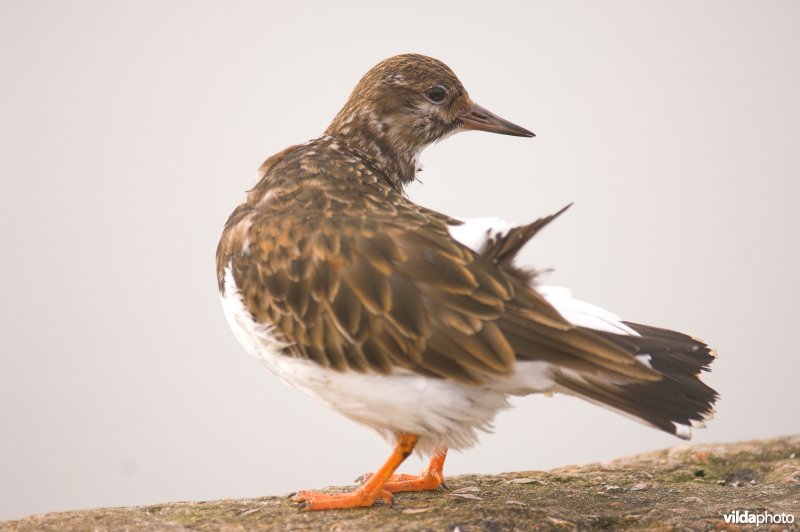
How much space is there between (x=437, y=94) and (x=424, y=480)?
2800 mm

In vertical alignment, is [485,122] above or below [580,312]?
above

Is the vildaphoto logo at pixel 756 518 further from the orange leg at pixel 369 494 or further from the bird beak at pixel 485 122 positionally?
the bird beak at pixel 485 122

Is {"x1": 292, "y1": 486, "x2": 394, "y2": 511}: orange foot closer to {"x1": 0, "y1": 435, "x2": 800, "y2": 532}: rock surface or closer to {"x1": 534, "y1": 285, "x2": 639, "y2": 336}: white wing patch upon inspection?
{"x1": 0, "y1": 435, "x2": 800, "y2": 532}: rock surface

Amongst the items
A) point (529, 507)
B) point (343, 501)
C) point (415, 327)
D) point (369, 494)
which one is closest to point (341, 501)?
point (343, 501)

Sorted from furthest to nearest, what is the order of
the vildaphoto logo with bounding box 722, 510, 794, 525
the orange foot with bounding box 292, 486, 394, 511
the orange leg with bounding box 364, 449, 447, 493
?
the orange leg with bounding box 364, 449, 447, 493 < the orange foot with bounding box 292, 486, 394, 511 < the vildaphoto logo with bounding box 722, 510, 794, 525

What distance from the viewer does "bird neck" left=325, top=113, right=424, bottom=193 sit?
6840 mm

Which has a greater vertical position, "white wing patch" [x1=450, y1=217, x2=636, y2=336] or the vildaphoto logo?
"white wing patch" [x1=450, y1=217, x2=636, y2=336]

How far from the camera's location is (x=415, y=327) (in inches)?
200

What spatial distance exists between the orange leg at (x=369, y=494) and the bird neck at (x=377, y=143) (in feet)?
6.63

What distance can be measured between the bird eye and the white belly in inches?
86.9

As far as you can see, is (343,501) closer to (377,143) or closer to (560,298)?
(560,298)

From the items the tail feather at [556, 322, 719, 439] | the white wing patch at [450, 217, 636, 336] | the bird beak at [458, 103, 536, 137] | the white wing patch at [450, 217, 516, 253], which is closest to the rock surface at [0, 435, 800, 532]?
the tail feather at [556, 322, 719, 439]

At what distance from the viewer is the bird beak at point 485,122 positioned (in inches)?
282

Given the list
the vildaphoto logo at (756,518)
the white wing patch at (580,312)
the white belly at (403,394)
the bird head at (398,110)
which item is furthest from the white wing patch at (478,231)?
the vildaphoto logo at (756,518)
